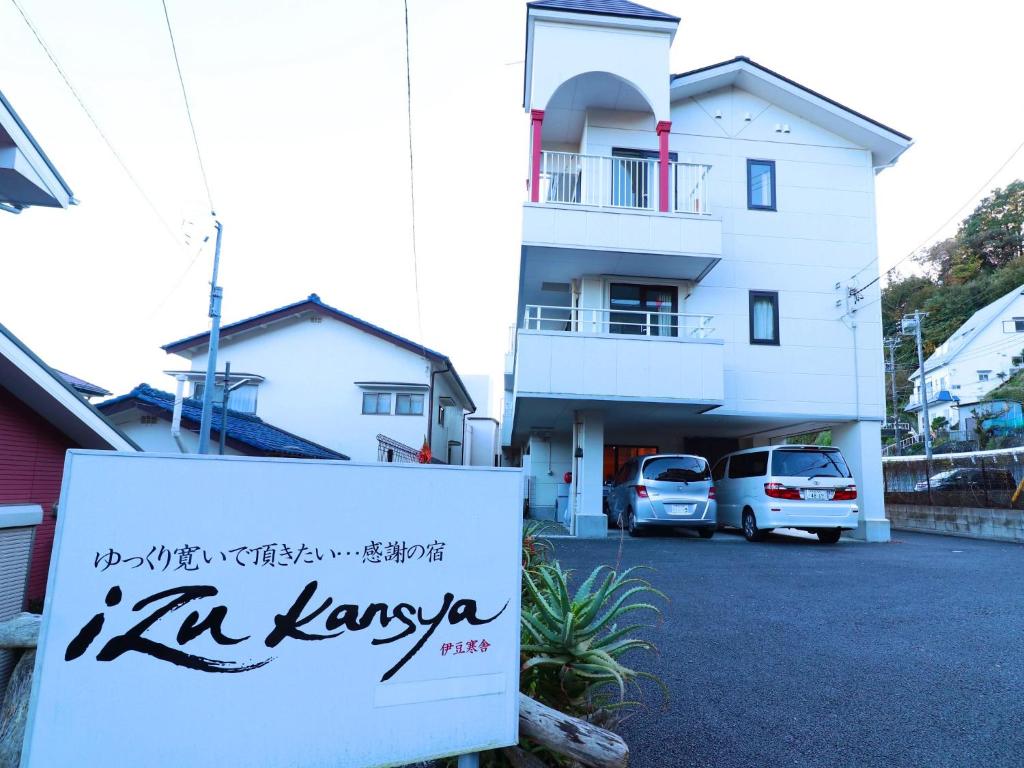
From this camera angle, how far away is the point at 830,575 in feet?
22.7

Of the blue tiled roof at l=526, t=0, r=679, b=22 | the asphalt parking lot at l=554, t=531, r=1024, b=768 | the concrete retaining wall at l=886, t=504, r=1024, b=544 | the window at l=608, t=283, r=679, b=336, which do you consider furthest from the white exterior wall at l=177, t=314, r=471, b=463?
the concrete retaining wall at l=886, t=504, r=1024, b=544

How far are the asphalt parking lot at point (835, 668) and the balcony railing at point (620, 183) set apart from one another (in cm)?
743

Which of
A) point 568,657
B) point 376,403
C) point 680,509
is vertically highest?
point 376,403

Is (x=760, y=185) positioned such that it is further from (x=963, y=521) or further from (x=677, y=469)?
(x=963, y=521)

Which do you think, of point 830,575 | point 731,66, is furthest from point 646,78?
point 830,575

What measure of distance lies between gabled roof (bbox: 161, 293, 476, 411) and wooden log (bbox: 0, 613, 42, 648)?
16306 mm

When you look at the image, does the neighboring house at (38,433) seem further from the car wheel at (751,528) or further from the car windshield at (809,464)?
the car wheel at (751,528)

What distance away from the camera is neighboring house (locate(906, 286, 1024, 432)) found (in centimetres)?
3156

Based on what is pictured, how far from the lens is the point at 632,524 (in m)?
11.0

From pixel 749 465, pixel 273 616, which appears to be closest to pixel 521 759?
pixel 273 616

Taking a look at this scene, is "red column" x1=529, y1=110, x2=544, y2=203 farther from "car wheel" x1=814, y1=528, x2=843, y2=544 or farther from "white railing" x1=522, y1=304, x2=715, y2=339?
"car wheel" x1=814, y1=528, x2=843, y2=544

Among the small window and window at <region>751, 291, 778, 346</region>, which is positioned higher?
window at <region>751, 291, 778, 346</region>

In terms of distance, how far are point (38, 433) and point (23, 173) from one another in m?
2.02

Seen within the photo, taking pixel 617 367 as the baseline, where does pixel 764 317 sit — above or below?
above
